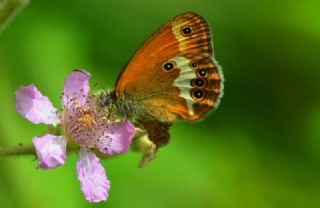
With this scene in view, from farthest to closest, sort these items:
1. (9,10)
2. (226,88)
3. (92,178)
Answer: (226,88), (92,178), (9,10)

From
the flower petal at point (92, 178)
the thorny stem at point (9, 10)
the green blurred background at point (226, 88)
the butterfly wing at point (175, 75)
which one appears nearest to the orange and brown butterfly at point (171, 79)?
the butterfly wing at point (175, 75)

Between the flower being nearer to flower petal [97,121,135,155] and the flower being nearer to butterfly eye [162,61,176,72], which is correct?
flower petal [97,121,135,155]

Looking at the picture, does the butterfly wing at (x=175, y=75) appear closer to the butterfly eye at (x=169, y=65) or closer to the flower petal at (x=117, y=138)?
the butterfly eye at (x=169, y=65)

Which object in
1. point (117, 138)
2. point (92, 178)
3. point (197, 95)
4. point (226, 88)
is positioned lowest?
point (92, 178)

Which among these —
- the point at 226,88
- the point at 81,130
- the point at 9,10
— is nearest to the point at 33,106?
the point at 81,130

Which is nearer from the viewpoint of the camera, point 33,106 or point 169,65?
point 33,106

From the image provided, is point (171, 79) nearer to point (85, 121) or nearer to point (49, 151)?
point (85, 121)

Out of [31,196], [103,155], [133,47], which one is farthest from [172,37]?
[133,47]
